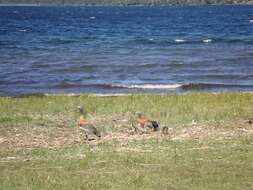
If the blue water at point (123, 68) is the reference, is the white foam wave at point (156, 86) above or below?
above

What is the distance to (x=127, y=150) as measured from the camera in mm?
14445

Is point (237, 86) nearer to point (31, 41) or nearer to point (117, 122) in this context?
point (117, 122)

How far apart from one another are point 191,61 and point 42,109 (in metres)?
28.0

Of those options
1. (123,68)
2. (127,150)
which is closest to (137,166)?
(127,150)

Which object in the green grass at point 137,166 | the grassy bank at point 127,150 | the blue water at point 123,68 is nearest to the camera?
the green grass at point 137,166

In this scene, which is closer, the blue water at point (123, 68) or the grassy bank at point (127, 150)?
A: the grassy bank at point (127, 150)

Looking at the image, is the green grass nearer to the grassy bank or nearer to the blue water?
the grassy bank

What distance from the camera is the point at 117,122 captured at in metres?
18.3

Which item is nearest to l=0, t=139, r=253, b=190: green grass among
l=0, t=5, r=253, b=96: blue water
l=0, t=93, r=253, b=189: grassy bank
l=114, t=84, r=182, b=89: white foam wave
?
l=0, t=93, r=253, b=189: grassy bank

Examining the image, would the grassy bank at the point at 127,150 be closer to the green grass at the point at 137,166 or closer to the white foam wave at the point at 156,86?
the green grass at the point at 137,166

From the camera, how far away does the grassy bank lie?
11836 millimetres

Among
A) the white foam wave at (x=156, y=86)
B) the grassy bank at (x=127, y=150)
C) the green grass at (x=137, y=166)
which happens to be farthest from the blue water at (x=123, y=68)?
the green grass at (x=137, y=166)

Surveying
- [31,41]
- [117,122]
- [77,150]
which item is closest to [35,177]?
[77,150]

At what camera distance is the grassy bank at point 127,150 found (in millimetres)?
11836
